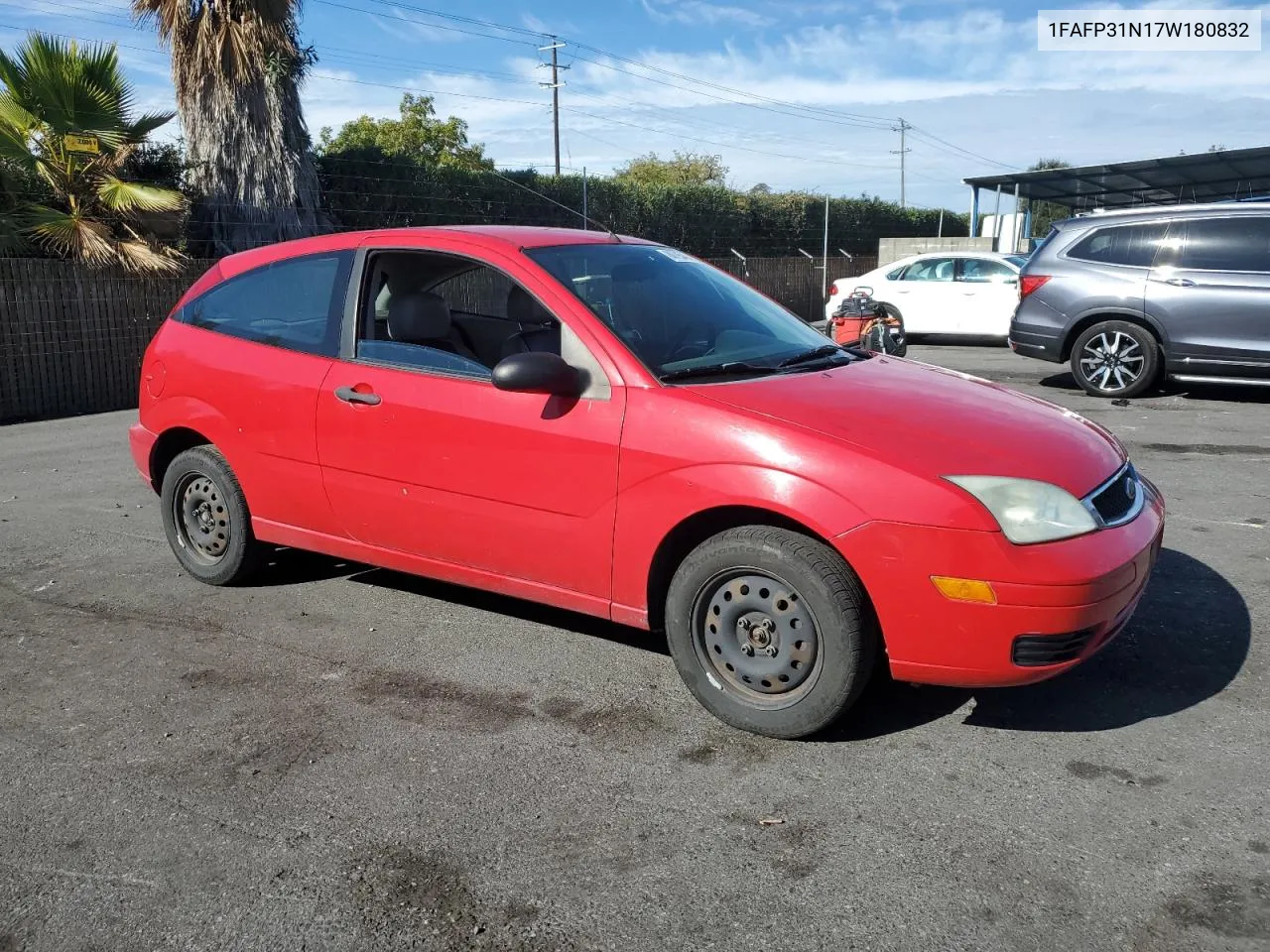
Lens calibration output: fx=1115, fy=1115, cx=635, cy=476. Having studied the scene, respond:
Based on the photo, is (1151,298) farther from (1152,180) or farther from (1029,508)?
(1152,180)

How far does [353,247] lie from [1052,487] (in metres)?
2.98

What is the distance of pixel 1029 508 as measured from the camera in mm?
3334

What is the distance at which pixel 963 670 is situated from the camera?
3.35 meters

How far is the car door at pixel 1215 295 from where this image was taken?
9906 millimetres

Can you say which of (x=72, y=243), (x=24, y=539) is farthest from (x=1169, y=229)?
(x=72, y=243)

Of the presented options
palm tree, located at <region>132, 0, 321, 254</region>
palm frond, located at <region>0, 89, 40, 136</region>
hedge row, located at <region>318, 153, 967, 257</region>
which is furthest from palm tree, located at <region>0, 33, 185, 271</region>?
hedge row, located at <region>318, 153, 967, 257</region>

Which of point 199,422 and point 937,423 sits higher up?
point 937,423

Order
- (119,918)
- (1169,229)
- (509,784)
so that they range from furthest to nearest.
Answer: (1169,229) < (509,784) < (119,918)

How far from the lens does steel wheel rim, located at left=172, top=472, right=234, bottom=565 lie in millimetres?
5172

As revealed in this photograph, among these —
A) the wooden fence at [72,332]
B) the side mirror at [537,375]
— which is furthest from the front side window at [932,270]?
the side mirror at [537,375]

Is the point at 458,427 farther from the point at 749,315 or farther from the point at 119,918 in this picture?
the point at 119,918

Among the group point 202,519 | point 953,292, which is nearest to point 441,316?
point 202,519

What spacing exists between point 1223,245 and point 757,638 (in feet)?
28.3

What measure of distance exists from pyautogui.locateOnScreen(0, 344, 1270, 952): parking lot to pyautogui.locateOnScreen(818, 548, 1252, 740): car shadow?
1cm
